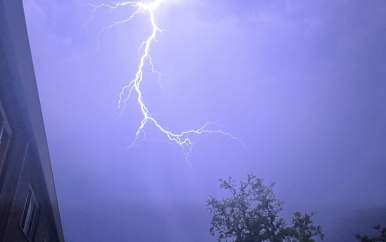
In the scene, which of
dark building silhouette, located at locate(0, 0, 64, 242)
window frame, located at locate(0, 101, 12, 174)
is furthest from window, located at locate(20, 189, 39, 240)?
window frame, located at locate(0, 101, 12, 174)

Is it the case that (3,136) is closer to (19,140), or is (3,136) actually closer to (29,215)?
(19,140)

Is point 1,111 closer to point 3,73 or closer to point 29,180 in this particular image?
point 3,73

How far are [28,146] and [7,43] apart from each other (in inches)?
159

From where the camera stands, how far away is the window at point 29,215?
10.6m

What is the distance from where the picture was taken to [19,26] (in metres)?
7.04

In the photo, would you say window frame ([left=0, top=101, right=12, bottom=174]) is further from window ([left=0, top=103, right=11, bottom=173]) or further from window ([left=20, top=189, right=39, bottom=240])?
window ([left=20, top=189, right=39, bottom=240])

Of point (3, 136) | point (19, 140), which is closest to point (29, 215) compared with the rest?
point (19, 140)

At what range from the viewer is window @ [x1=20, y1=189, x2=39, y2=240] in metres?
10.6

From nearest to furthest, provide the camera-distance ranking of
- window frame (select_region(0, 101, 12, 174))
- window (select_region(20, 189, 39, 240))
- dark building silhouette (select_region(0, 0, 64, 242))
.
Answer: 1. dark building silhouette (select_region(0, 0, 64, 242))
2. window frame (select_region(0, 101, 12, 174))
3. window (select_region(20, 189, 39, 240))

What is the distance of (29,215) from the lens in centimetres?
1111

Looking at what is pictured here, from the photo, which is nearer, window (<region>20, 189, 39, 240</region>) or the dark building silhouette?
A: the dark building silhouette

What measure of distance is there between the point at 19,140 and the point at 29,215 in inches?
151

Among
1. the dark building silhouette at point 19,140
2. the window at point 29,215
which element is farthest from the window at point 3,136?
the window at point 29,215

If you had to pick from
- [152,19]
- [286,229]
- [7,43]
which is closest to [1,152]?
[7,43]
